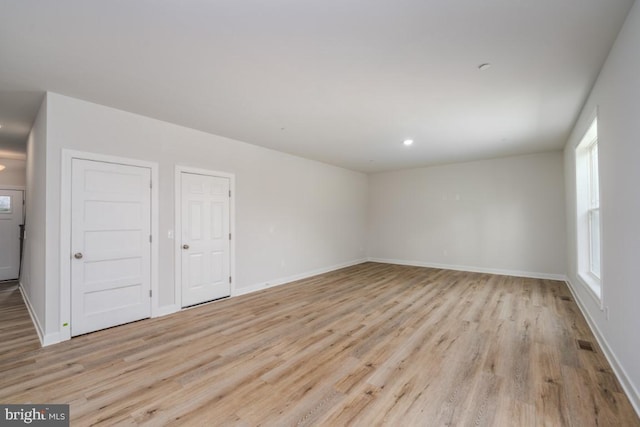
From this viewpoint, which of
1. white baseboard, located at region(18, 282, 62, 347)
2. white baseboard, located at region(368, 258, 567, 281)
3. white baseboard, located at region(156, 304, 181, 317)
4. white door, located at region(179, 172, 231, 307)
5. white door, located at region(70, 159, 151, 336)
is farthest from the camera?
white baseboard, located at region(368, 258, 567, 281)

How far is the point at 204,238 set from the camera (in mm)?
4379

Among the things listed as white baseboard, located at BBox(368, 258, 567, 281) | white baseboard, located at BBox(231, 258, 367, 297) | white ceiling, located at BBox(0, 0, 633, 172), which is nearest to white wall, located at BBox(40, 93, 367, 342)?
white baseboard, located at BBox(231, 258, 367, 297)

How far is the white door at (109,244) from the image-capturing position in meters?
3.20

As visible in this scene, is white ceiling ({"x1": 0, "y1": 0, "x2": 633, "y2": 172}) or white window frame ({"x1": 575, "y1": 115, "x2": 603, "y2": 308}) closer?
white ceiling ({"x1": 0, "y1": 0, "x2": 633, "y2": 172})

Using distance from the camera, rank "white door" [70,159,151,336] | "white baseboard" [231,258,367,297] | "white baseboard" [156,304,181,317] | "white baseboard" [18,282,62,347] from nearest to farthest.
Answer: "white baseboard" [18,282,62,347] < "white door" [70,159,151,336] < "white baseboard" [156,304,181,317] < "white baseboard" [231,258,367,297]

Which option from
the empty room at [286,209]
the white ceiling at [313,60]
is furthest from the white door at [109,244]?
the white ceiling at [313,60]

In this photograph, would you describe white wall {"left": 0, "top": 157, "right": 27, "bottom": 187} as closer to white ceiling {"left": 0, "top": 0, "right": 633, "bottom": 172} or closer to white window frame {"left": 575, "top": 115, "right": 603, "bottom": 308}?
white ceiling {"left": 0, "top": 0, "right": 633, "bottom": 172}

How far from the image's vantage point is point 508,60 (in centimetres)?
241

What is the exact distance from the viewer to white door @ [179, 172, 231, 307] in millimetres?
4148

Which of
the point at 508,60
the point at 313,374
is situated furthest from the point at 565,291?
the point at 313,374

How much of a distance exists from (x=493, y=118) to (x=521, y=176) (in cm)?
309

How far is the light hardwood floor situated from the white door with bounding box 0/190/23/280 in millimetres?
2624

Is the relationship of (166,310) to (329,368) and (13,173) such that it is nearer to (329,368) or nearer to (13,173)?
(329,368)

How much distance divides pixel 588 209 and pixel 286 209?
4.90m
